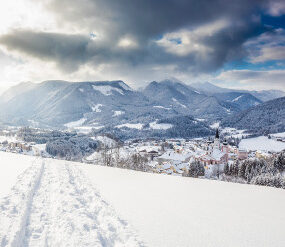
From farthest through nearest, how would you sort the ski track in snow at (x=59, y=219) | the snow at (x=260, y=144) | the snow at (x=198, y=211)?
1. the snow at (x=260, y=144)
2. the snow at (x=198, y=211)
3. the ski track in snow at (x=59, y=219)

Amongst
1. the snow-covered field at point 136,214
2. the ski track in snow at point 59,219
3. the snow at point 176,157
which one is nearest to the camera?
the ski track in snow at point 59,219

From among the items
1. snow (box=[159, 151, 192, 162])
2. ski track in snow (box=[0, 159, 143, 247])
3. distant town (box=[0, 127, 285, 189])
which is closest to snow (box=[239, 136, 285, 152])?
distant town (box=[0, 127, 285, 189])

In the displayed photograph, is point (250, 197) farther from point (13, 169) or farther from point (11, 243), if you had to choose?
point (13, 169)

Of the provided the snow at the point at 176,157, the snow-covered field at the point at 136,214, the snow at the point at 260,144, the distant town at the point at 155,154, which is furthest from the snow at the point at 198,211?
the snow at the point at 260,144

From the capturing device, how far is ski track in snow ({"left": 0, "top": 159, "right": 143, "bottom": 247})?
170 inches

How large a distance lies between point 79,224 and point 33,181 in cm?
492

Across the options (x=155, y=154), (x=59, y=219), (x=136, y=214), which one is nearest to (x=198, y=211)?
(x=136, y=214)

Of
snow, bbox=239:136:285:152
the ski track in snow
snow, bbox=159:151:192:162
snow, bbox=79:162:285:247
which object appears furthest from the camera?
snow, bbox=239:136:285:152

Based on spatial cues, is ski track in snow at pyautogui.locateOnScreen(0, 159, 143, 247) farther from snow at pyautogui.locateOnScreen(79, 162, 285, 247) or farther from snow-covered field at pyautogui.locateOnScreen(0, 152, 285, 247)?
snow at pyautogui.locateOnScreen(79, 162, 285, 247)

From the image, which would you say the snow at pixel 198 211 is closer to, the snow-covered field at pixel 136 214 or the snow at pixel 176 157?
the snow-covered field at pixel 136 214

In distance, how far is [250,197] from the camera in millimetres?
8164

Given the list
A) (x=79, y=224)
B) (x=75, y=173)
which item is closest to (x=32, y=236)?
(x=79, y=224)

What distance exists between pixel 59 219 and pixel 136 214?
221cm

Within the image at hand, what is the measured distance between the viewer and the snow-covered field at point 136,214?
4.55 meters
